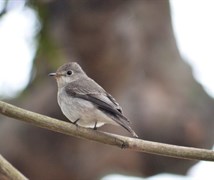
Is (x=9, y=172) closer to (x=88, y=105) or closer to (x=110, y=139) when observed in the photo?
(x=110, y=139)

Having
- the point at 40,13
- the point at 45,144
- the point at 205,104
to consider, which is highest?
the point at 40,13

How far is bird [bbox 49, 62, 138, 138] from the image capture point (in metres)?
3.49

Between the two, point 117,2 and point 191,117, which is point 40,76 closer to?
point 117,2

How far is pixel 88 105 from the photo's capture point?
3.73 m

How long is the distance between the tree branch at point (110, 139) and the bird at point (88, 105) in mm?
376

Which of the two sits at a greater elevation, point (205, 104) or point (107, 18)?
point (107, 18)

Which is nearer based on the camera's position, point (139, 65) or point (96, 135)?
point (96, 135)

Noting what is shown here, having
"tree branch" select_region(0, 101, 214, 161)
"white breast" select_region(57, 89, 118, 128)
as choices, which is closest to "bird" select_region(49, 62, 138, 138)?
"white breast" select_region(57, 89, 118, 128)

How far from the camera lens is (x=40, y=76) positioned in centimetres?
748

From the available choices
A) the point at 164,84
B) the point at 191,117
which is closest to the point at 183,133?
the point at 191,117

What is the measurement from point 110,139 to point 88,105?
87 cm

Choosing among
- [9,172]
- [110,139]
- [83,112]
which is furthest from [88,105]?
[9,172]

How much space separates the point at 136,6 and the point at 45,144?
230 cm

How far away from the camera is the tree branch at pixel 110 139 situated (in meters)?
2.80
